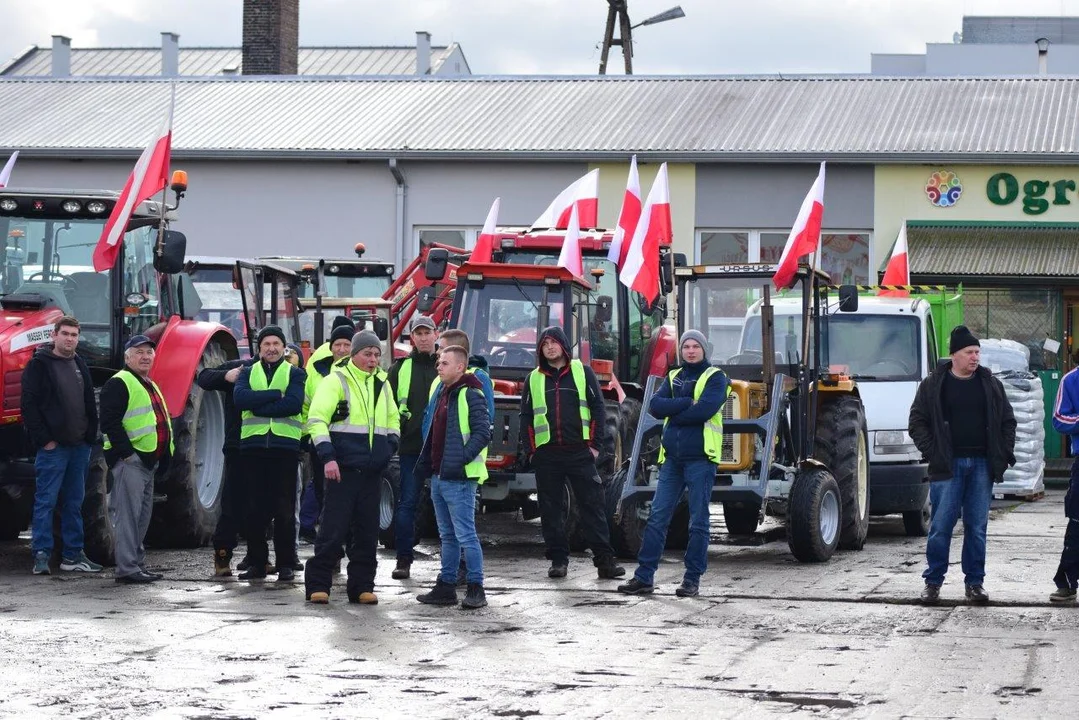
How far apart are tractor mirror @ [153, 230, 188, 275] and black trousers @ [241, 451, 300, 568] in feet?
6.71

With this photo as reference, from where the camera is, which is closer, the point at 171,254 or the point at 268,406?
the point at 268,406

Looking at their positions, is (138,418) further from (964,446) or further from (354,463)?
(964,446)

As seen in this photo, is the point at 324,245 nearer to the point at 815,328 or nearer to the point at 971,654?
the point at 815,328

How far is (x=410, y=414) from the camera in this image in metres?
13.2

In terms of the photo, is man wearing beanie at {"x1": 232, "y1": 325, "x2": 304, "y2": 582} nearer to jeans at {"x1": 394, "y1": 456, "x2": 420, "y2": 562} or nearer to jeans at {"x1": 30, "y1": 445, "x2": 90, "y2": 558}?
jeans at {"x1": 394, "y1": 456, "x2": 420, "y2": 562}

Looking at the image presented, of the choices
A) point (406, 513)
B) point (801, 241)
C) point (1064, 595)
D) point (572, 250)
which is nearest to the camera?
point (1064, 595)

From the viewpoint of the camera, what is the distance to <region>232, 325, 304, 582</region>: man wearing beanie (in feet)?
40.2

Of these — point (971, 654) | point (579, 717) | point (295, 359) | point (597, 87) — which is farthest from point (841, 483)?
point (597, 87)

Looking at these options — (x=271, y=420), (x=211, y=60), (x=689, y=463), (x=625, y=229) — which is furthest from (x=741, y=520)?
(x=211, y=60)

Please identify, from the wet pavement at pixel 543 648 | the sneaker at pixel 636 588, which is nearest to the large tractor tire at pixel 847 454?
the wet pavement at pixel 543 648

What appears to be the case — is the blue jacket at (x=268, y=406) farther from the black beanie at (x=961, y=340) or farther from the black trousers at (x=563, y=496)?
the black beanie at (x=961, y=340)

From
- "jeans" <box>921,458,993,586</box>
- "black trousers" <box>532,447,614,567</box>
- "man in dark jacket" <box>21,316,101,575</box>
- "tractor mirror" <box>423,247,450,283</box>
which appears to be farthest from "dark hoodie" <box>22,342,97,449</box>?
"jeans" <box>921,458,993,586</box>

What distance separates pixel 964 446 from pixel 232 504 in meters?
5.07

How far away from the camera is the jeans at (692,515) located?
1208cm
